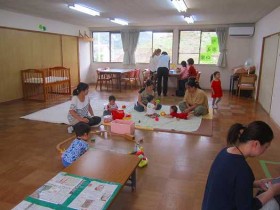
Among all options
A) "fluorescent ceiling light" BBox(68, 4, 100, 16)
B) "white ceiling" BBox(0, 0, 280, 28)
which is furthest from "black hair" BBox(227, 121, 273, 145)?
"fluorescent ceiling light" BBox(68, 4, 100, 16)

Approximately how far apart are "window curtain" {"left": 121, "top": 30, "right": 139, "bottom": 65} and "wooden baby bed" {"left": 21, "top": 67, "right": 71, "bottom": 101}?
2.63 meters

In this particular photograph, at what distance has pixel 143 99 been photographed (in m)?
5.27

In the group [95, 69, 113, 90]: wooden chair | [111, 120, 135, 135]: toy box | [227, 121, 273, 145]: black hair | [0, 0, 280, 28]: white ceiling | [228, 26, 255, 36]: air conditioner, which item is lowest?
[111, 120, 135, 135]: toy box

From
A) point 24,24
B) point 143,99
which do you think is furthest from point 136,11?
Result: point 24,24

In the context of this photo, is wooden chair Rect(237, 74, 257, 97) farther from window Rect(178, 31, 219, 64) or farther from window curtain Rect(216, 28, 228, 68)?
window Rect(178, 31, 219, 64)

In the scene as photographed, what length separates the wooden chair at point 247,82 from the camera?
6984mm

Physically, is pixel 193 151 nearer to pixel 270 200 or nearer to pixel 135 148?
pixel 135 148

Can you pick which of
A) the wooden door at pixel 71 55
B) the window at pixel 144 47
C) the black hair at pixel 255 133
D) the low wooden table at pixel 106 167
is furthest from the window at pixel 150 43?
the black hair at pixel 255 133

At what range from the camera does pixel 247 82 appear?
707cm

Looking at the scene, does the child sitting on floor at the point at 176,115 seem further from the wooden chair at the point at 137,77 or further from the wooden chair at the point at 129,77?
the wooden chair at the point at 137,77

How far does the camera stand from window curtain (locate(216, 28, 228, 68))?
818cm

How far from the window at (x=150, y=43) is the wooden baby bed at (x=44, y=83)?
3.11 metres

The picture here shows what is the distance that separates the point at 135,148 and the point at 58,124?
1.89 meters

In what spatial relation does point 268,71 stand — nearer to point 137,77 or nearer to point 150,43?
point 137,77
